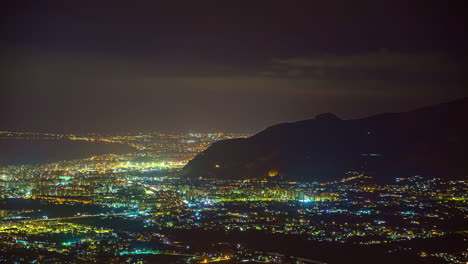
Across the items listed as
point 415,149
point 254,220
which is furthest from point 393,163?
point 254,220

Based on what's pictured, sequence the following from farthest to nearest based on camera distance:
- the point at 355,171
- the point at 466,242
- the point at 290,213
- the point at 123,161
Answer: the point at 123,161 → the point at 355,171 → the point at 290,213 → the point at 466,242

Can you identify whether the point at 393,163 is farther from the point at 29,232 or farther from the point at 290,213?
the point at 29,232

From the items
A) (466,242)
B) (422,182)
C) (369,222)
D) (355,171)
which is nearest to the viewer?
(466,242)

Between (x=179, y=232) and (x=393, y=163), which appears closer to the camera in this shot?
(x=179, y=232)

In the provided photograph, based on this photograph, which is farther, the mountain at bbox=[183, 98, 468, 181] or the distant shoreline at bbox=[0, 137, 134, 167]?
the distant shoreline at bbox=[0, 137, 134, 167]

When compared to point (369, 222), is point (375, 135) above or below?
above

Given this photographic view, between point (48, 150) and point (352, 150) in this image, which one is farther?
point (48, 150)

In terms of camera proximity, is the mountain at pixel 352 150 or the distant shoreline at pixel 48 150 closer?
the mountain at pixel 352 150

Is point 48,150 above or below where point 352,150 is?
above
